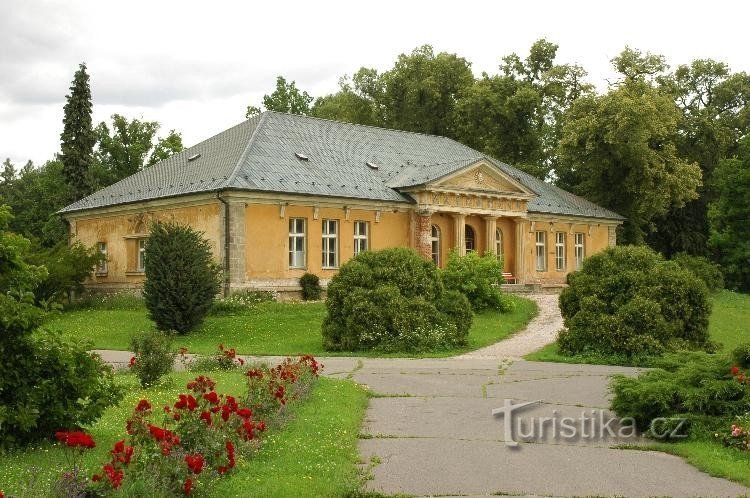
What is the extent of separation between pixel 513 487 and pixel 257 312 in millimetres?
22047

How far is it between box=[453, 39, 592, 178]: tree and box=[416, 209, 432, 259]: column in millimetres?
18695

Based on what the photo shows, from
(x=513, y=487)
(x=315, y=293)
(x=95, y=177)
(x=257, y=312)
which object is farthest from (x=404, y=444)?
(x=95, y=177)

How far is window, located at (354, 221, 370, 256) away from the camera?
35.6m

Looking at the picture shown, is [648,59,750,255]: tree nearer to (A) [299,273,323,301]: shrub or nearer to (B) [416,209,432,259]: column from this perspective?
(B) [416,209,432,259]: column

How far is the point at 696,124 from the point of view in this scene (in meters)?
52.1

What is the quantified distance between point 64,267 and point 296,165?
9.68 meters

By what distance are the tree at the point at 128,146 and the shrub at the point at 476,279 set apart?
29.2m

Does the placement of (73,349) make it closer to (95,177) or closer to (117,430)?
(117,430)

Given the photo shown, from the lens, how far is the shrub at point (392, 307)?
73.1 feet

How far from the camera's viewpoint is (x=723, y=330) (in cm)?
2878

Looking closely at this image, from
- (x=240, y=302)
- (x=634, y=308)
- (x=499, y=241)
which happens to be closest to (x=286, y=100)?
(x=499, y=241)

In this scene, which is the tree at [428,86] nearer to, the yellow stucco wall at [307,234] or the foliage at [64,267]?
the yellow stucco wall at [307,234]

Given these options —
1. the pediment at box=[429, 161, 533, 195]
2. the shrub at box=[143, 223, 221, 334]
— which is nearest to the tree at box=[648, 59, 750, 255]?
the pediment at box=[429, 161, 533, 195]

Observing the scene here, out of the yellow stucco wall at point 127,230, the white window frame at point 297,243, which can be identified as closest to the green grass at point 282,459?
the yellow stucco wall at point 127,230
